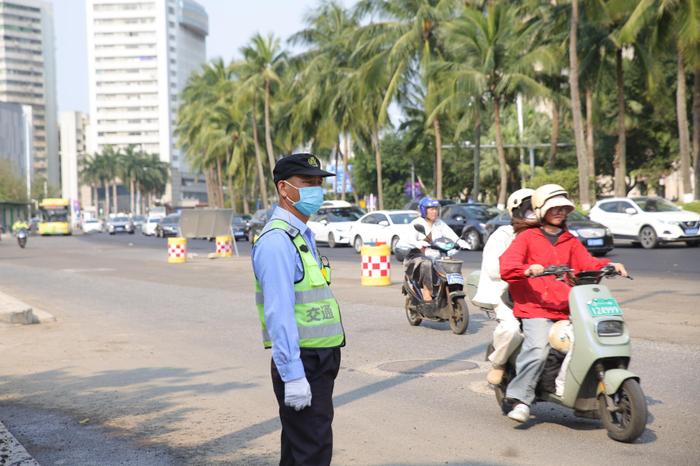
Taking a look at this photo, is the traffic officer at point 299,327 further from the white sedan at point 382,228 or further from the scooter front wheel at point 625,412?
the white sedan at point 382,228

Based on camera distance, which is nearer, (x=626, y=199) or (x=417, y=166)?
(x=626, y=199)

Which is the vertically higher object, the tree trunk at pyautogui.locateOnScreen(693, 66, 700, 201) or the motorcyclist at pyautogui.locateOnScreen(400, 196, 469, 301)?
the tree trunk at pyautogui.locateOnScreen(693, 66, 700, 201)

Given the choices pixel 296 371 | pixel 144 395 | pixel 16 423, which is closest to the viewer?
pixel 296 371

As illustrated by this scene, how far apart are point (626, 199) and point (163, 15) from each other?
550 ft

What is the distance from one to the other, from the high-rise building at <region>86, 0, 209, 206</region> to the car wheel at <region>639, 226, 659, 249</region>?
163855 millimetres

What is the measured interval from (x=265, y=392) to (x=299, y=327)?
4.18 m

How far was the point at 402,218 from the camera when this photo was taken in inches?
1254

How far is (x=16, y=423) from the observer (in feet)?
24.0

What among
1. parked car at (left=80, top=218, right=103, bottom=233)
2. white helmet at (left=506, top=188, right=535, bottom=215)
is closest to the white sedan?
white helmet at (left=506, top=188, right=535, bottom=215)

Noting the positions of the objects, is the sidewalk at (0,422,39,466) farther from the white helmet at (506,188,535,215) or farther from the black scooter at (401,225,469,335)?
the black scooter at (401,225,469,335)

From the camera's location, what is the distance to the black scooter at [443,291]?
452 inches

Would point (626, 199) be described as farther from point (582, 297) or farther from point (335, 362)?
point (335, 362)

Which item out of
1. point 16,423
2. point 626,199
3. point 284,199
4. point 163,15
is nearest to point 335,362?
point 284,199

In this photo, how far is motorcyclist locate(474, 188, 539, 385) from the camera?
6613 mm
